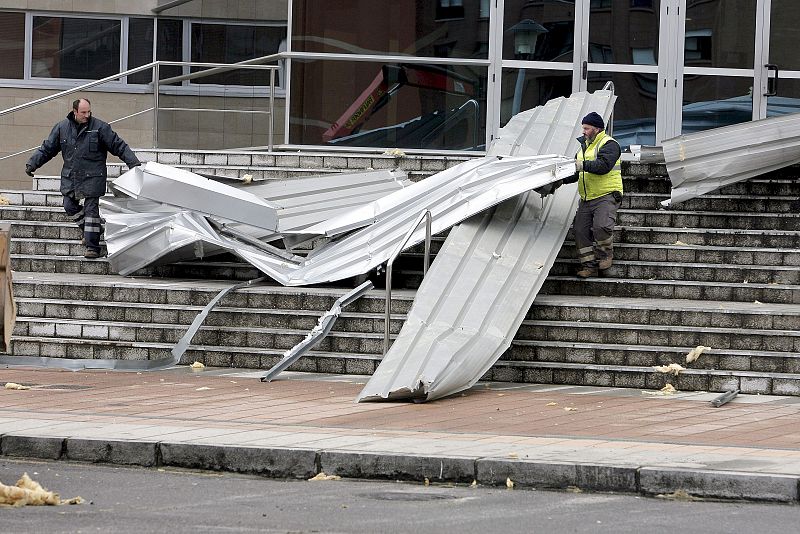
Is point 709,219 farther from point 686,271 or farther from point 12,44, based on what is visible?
point 12,44

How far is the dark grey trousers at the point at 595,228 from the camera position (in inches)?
541

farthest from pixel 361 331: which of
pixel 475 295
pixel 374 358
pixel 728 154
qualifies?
pixel 728 154

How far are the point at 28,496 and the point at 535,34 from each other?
12.8m

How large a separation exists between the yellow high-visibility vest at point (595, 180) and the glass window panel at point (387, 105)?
474 centimetres

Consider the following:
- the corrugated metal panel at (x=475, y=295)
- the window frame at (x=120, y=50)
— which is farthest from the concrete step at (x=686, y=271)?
the window frame at (x=120, y=50)

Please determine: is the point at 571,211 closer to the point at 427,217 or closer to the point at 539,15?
the point at 427,217

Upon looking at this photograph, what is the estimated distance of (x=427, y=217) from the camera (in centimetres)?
1296

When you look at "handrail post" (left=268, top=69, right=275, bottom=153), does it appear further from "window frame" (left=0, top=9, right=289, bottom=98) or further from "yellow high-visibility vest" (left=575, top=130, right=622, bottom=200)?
"yellow high-visibility vest" (left=575, top=130, right=622, bottom=200)

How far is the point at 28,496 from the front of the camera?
729 cm

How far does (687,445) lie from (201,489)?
3.05m

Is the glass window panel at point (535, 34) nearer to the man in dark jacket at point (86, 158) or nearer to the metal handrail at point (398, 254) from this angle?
the man in dark jacket at point (86, 158)

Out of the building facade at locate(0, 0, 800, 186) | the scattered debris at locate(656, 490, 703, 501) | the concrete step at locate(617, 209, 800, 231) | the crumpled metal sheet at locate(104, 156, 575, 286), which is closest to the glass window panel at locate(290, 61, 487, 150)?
the building facade at locate(0, 0, 800, 186)

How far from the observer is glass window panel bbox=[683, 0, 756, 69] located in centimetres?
1869

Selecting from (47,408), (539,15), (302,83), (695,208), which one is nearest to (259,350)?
(47,408)
